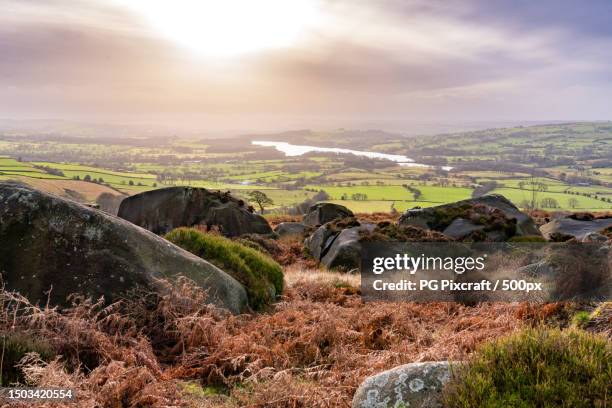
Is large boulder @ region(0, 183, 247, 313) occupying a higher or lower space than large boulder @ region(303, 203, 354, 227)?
higher

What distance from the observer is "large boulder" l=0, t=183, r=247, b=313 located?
876 centimetres

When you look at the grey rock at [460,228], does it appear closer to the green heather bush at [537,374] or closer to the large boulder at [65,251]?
the large boulder at [65,251]

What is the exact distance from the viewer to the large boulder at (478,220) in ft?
90.9

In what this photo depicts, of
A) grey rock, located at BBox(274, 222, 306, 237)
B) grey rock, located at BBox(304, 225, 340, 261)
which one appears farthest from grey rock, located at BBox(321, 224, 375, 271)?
grey rock, located at BBox(274, 222, 306, 237)

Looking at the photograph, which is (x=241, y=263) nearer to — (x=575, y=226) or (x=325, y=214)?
(x=575, y=226)

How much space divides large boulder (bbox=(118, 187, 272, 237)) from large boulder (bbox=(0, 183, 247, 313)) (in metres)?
25.6

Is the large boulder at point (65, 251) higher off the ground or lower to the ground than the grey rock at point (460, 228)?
higher

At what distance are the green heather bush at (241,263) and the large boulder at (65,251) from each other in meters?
2.92

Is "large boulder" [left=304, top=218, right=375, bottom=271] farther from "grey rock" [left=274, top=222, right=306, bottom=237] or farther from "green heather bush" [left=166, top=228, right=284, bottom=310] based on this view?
"green heather bush" [left=166, top=228, right=284, bottom=310]

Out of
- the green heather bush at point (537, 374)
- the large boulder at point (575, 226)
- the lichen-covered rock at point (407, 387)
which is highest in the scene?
the green heather bush at point (537, 374)

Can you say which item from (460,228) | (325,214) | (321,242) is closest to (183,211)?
(321,242)

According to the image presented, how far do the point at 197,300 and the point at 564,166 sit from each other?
19942cm

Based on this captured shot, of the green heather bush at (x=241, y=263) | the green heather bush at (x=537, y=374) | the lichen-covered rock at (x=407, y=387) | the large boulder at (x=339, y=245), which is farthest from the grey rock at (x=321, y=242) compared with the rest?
the green heather bush at (x=537, y=374)

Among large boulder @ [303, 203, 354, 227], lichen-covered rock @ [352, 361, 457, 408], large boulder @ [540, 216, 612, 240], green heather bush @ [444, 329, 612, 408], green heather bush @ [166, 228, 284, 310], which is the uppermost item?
green heather bush @ [444, 329, 612, 408]
